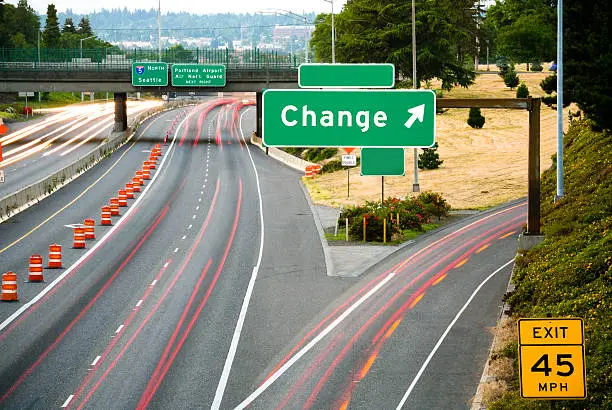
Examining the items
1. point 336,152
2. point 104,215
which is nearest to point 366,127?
point 104,215

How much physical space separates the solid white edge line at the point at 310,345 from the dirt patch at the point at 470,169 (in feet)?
82.8

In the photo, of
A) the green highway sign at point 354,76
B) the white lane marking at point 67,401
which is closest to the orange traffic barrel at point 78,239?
the white lane marking at point 67,401

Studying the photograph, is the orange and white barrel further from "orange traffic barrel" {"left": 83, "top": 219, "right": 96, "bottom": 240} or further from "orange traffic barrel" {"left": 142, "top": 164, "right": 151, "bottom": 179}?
"orange traffic barrel" {"left": 142, "top": 164, "right": 151, "bottom": 179}

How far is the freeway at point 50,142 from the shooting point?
83250mm

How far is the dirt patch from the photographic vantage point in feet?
240

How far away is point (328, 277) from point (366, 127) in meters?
25.6

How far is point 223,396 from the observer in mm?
29344

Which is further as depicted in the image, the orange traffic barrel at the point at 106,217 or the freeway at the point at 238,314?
the orange traffic barrel at the point at 106,217

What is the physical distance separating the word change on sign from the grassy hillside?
878 cm

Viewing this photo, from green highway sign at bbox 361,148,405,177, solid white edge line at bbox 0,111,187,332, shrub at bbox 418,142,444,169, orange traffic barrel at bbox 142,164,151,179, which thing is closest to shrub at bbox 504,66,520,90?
shrub at bbox 418,142,444,169

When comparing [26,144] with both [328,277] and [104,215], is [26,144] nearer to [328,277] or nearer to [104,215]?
[104,215]

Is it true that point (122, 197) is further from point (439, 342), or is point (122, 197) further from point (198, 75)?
point (439, 342)

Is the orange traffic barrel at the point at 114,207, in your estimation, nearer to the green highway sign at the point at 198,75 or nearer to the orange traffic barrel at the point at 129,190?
the orange traffic barrel at the point at 129,190

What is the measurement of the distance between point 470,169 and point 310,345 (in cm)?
5065
